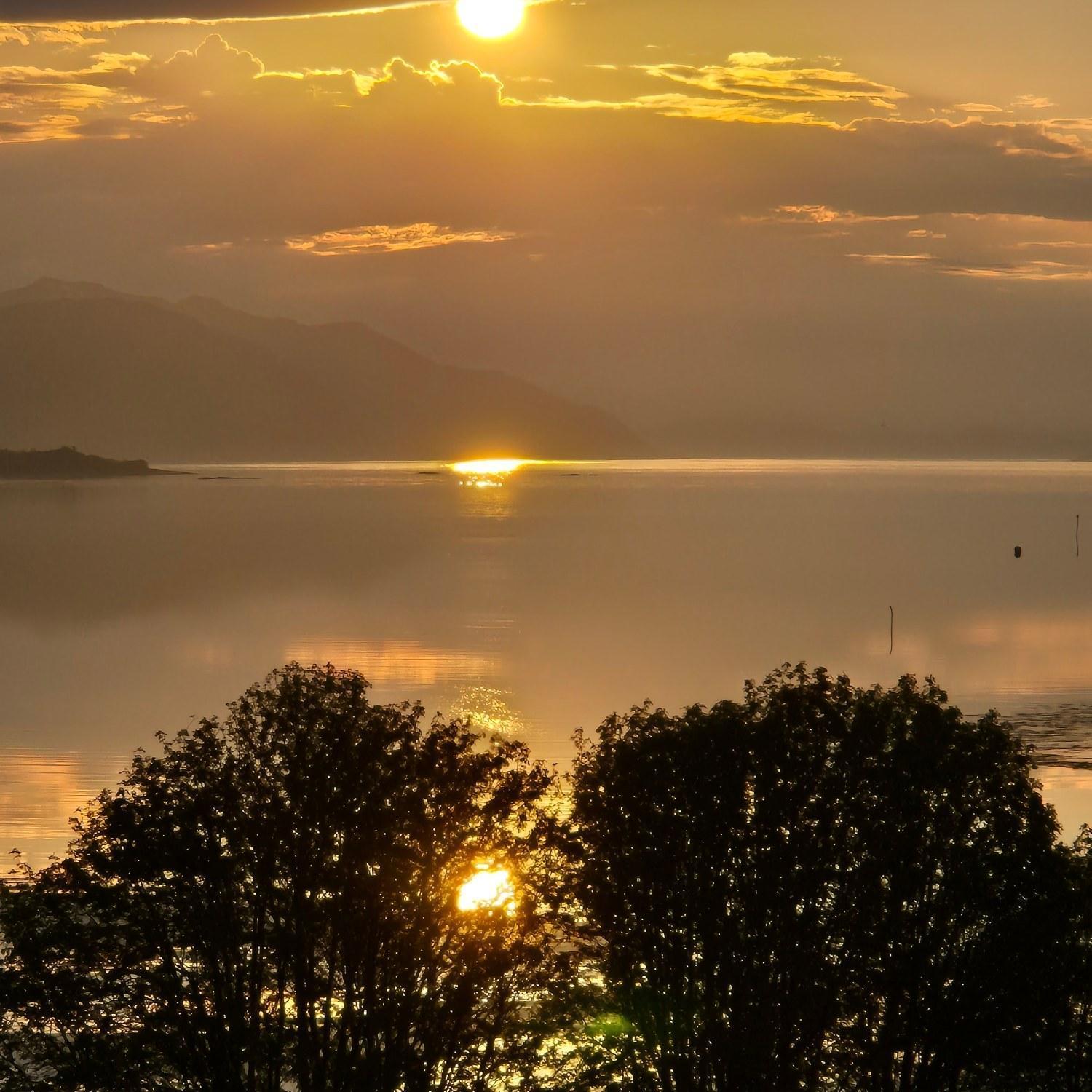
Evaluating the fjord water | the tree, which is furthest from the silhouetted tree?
the fjord water

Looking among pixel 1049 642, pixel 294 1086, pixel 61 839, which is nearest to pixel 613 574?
pixel 1049 642

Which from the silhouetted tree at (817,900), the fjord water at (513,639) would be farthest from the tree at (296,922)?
the fjord water at (513,639)

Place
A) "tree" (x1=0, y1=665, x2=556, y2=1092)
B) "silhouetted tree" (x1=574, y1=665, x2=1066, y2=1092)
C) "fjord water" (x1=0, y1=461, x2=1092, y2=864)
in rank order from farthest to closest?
"fjord water" (x1=0, y1=461, x2=1092, y2=864), "silhouetted tree" (x1=574, y1=665, x2=1066, y2=1092), "tree" (x1=0, y1=665, x2=556, y2=1092)

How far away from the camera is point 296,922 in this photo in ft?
105

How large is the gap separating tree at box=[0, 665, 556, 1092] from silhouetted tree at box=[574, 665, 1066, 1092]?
2298 mm

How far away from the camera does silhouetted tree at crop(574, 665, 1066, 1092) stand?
108ft

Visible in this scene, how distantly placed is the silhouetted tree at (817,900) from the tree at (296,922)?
2298 millimetres

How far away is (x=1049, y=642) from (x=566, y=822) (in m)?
88.7

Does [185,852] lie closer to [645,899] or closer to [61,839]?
[645,899]

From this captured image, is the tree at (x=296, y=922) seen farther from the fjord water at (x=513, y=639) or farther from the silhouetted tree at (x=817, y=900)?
the fjord water at (x=513, y=639)

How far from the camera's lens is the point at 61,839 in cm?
5484

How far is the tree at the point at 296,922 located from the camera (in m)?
30.9

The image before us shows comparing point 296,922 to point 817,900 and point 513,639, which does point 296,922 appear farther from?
point 513,639

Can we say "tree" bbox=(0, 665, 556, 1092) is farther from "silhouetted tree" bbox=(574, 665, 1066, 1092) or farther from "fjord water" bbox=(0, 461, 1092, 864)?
"fjord water" bbox=(0, 461, 1092, 864)
